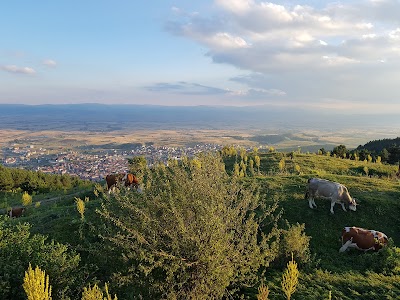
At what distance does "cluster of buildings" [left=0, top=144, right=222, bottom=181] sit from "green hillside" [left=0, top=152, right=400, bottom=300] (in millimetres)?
Result: 25249

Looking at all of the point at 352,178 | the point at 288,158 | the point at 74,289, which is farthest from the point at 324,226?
the point at 288,158

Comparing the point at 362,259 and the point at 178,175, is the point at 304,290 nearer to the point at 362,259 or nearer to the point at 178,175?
the point at 362,259

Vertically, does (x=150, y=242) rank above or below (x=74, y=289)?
above

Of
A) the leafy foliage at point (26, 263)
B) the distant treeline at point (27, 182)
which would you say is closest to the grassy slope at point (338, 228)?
the leafy foliage at point (26, 263)

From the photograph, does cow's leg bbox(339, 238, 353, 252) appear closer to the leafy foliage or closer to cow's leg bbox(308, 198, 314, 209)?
cow's leg bbox(308, 198, 314, 209)

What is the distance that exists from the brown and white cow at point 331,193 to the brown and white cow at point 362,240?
6.46 ft

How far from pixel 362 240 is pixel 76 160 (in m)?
73.0

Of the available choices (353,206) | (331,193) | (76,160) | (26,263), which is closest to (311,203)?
(331,193)

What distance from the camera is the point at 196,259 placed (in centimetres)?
635

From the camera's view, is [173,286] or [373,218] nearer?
[173,286]

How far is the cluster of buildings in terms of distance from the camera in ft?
183

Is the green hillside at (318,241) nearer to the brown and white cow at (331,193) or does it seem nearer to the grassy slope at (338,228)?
the grassy slope at (338,228)

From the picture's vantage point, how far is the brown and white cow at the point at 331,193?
12555mm

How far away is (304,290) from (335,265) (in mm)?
2310
